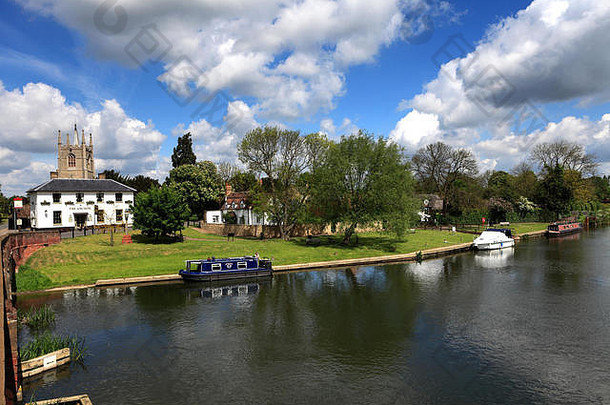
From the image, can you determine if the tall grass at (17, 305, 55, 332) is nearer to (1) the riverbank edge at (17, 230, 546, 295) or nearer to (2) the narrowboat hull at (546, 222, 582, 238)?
(1) the riverbank edge at (17, 230, 546, 295)

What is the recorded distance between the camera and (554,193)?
305 feet

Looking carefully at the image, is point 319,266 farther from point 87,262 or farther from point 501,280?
point 87,262

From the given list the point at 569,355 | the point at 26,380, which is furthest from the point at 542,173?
the point at 26,380

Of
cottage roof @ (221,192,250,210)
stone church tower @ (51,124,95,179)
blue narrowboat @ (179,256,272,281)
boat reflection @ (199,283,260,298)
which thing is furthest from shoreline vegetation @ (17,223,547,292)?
stone church tower @ (51,124,95,179)

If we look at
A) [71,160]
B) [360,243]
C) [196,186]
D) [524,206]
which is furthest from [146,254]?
[524,206]

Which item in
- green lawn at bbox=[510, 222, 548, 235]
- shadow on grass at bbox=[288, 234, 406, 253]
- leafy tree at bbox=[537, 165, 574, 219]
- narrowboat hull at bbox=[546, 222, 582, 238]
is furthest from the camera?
leafy tree at bbox=[537, 165, 574, 219]

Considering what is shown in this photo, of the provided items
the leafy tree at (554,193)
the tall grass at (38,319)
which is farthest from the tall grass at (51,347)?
the leafy tree at (554,193)

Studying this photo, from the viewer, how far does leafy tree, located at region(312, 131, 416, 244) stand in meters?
47.8

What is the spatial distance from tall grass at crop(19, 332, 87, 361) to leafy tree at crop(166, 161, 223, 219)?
199 ft

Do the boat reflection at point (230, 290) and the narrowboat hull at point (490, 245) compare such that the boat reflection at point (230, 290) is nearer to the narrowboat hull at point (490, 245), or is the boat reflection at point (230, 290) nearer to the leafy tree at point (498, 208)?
the narrowboat hull at point (490, 245)

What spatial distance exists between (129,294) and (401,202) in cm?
3271

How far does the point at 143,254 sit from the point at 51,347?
23842 mm

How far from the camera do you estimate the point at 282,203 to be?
55969 millimetres

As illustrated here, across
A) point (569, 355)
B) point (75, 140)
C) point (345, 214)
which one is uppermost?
point (75, 140)
